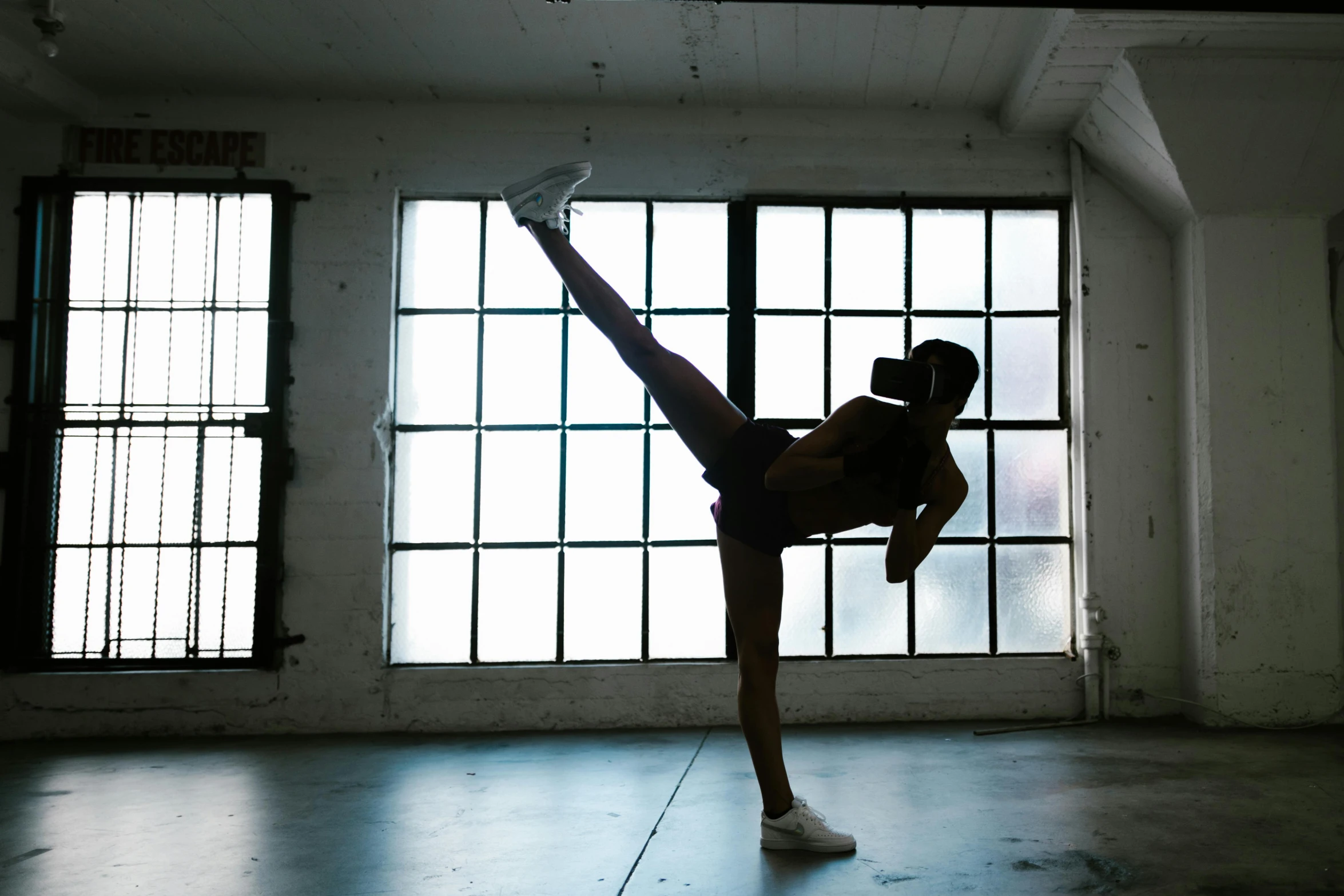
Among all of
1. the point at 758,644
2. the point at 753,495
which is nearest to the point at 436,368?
the point at 753,495

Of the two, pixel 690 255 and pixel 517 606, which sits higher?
pixel 690 255

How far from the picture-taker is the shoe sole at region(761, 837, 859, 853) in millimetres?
2664

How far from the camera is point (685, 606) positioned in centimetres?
467

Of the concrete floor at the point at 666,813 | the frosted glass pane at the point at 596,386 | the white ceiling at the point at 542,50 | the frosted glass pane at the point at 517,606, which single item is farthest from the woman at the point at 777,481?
the frosted glass pane at the point at 517,606

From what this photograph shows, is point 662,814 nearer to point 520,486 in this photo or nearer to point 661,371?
point 661,371

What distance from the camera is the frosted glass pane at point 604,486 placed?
4.69m

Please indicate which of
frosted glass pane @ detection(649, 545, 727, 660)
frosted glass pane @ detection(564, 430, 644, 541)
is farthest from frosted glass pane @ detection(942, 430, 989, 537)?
frosted glass pane @ detection(564, 430, 644, 541)

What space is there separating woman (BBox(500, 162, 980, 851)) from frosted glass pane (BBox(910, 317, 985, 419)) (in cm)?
194

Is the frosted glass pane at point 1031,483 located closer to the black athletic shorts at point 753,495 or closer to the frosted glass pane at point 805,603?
the frosted glass pane at point 805,603

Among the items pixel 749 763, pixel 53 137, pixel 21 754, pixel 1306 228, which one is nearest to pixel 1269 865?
pixel 749 763

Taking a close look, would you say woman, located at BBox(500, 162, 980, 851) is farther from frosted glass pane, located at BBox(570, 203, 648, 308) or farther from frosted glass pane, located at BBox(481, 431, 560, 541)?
frosted glass pane, located at BBox(481, 431, 560, 541)

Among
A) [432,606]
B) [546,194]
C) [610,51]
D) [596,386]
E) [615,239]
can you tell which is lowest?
[432,606]

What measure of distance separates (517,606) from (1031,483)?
9.03 ft

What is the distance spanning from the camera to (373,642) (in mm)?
4547
